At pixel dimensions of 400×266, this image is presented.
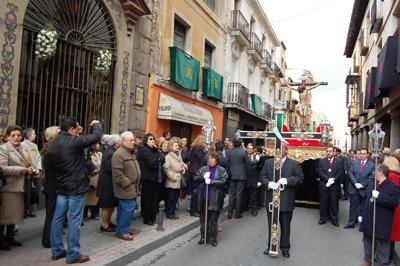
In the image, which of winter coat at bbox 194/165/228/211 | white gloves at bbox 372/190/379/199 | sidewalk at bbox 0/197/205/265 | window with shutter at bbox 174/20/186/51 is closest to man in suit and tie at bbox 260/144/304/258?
winter coat at bbox 194/165/228/211

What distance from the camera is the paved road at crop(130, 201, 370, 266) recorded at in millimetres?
5027

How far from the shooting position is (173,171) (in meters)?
6.89

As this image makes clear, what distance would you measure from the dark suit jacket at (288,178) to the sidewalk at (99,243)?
2.10m

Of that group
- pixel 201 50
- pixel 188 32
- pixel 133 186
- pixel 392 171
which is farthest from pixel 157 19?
pixel 392 171

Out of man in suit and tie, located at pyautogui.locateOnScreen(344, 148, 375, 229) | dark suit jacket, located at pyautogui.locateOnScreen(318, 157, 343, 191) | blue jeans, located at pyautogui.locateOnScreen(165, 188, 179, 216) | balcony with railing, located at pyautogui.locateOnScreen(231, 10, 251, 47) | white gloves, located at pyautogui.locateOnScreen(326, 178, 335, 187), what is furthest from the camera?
balcony with railing, located at pyautogui.locateOnScreen(231, 10, 251, 47)

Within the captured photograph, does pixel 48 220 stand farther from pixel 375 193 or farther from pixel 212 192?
pixel 375 193

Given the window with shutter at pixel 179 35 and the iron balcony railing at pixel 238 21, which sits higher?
the iron balcony railing at pixel 238 21

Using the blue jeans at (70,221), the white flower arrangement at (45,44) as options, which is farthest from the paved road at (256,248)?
the white flower arrangement at (45,44)

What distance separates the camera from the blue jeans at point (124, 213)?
5.20m

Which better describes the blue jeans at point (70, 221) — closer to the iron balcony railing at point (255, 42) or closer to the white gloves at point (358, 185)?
the white gloves at point (358, 185)

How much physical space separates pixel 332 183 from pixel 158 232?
443 cm

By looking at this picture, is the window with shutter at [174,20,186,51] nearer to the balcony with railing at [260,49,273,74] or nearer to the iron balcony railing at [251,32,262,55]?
the iron balcony railing at [251,32,262,55]

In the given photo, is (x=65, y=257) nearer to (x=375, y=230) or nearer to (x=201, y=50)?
(x=375, y=230)

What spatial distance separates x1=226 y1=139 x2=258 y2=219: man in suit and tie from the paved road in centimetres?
43
